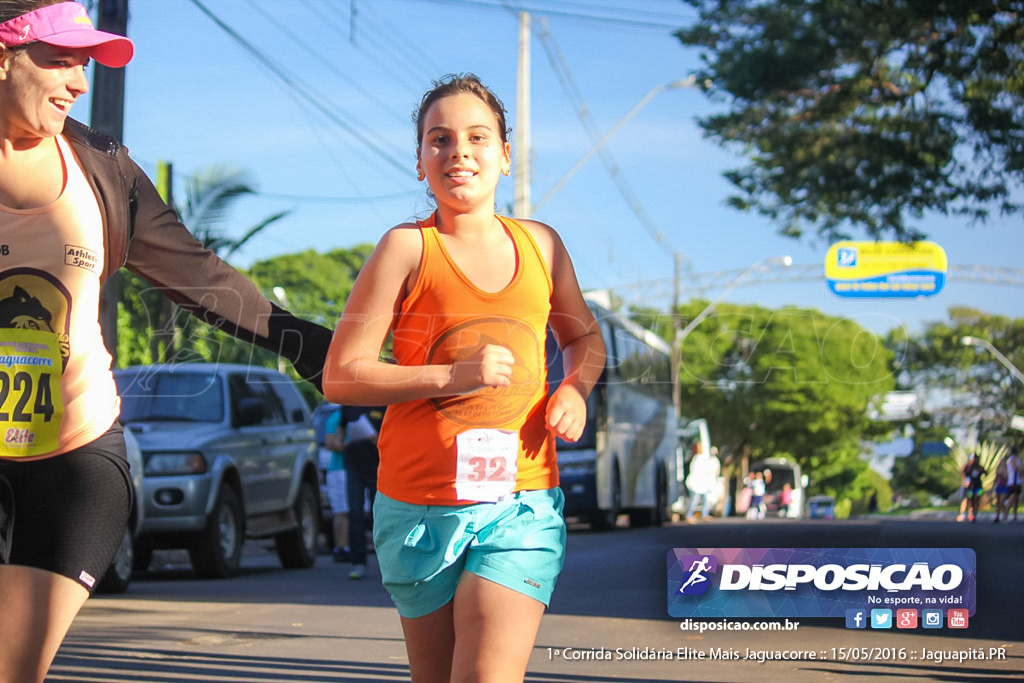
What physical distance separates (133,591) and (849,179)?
1102 cm

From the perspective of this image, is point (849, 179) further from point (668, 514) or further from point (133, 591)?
point (668, 514)

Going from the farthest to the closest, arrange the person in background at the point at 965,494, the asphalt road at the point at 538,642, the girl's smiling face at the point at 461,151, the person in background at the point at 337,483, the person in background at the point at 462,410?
the person in background at the point at 965,494 < the person in background at the point at 337,483 < the asphalt road at the point at 538,642 < the girl's smiling face at the point at 461,151 < the person in background at the point at 462,410

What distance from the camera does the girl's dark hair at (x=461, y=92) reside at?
10.7ft

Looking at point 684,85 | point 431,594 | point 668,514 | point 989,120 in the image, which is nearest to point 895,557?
point 431,594

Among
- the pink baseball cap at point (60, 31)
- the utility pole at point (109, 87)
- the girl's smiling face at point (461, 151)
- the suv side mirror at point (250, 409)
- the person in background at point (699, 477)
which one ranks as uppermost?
the utility pole at point (109, 87)

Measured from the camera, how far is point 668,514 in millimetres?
33219

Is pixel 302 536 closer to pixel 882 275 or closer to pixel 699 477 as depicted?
pixel 882 275

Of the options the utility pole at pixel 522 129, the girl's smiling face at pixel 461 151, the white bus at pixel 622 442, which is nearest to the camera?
the girl's smiling face at pixel 461 151

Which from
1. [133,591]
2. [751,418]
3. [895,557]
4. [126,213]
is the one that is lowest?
[751,418]

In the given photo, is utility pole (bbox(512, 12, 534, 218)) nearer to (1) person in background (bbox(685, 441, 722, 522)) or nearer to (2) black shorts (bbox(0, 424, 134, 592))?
(1) person in background (bbox(685, 441, 722, 522))

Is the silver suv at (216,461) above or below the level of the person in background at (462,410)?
below

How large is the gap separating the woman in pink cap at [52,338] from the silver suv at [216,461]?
8002mm

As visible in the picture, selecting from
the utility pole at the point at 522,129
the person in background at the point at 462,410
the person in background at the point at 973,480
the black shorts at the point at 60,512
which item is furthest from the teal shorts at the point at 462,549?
the person in background at the point at 973,480

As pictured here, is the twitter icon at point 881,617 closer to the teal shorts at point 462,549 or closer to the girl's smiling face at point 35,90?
the teal shorts at point 462,549
